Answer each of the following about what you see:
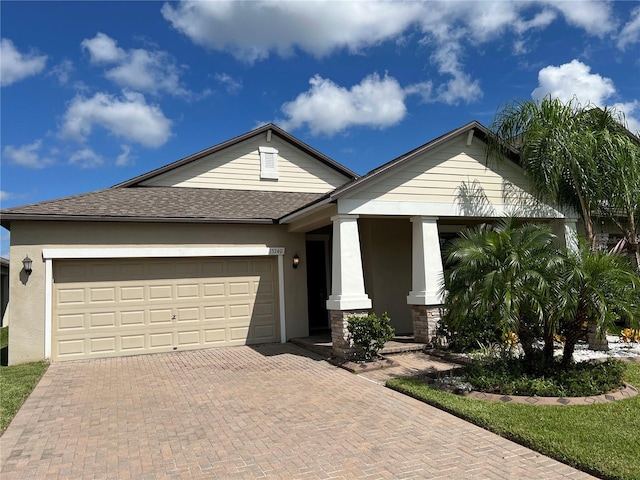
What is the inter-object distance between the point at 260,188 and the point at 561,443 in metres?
12.6

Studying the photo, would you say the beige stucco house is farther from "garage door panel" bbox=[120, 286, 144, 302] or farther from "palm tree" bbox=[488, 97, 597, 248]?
"palm tree" bbox=[488, 97, 597, 248]

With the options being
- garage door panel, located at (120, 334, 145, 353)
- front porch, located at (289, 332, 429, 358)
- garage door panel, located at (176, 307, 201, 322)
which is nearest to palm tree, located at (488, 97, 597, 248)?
front porch, located at (289, 332, 429, 358)

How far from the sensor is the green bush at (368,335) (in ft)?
29.6

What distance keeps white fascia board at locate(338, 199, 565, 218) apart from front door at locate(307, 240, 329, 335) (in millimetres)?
4159

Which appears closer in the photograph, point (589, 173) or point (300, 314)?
point (589, 173)

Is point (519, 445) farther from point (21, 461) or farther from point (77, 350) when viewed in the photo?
point (77, 350)

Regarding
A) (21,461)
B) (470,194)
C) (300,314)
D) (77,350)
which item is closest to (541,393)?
(470,194)

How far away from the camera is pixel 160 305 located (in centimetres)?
1132

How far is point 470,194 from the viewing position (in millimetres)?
11039

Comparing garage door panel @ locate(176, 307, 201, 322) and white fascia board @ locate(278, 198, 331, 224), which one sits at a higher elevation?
white fascia board @ locate(278, 198, 331, 224)

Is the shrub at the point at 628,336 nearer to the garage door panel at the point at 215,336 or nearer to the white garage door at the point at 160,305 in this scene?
the white garage door at the point at 160,305

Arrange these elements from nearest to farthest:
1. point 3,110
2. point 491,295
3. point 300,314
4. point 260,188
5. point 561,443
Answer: point 561,443 → point 491,295 → point 3,110 → point 300,314 → point 260,188

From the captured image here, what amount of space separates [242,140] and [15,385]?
33.7 ft

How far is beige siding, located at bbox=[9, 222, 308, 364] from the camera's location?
10.0 meters
